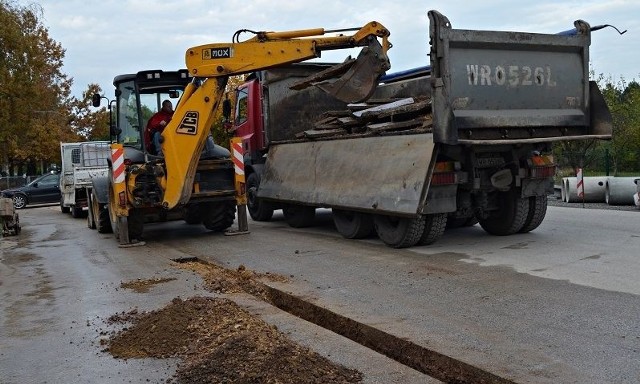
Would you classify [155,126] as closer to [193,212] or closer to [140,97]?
[140,97]

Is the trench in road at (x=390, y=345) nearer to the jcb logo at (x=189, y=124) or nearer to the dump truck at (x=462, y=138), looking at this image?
the dump truck at (x=462, y=138)

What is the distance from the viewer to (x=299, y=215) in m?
13.0

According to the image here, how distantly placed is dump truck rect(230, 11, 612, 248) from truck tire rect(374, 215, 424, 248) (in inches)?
0.6

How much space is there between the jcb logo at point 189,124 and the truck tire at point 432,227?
4.37 m

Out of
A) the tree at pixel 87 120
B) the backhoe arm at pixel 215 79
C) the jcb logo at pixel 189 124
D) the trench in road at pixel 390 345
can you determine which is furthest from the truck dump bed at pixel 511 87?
the tree at pixel 87 120

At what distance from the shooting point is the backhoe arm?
10.3m

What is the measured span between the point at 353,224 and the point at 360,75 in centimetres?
248

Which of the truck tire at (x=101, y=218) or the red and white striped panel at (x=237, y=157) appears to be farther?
the truck tire at (x=101, y=218)

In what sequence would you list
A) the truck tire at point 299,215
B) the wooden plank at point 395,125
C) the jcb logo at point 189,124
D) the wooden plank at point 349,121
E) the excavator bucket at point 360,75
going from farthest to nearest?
the truck tire at point 299,215 → the jcb logo at point 189,124 → the wooden plank at point 349,121 → the excavator bucket at point 360,75 → the wooden plank at point 395,125

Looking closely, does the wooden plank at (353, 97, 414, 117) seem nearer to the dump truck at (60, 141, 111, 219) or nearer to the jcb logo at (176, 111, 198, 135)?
the jcb logo at (176, 111, 198, 135)

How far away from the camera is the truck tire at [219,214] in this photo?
12398 mm

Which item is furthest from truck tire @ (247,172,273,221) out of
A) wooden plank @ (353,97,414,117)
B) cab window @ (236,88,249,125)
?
wooden plank @ (353,97,414,117)

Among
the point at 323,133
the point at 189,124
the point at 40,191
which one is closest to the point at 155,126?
the point at 189,124

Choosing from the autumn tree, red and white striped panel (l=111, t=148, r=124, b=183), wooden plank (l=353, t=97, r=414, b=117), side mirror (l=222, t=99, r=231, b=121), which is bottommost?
red and white striped panel (l=111, t=148, r=124, b=183)
